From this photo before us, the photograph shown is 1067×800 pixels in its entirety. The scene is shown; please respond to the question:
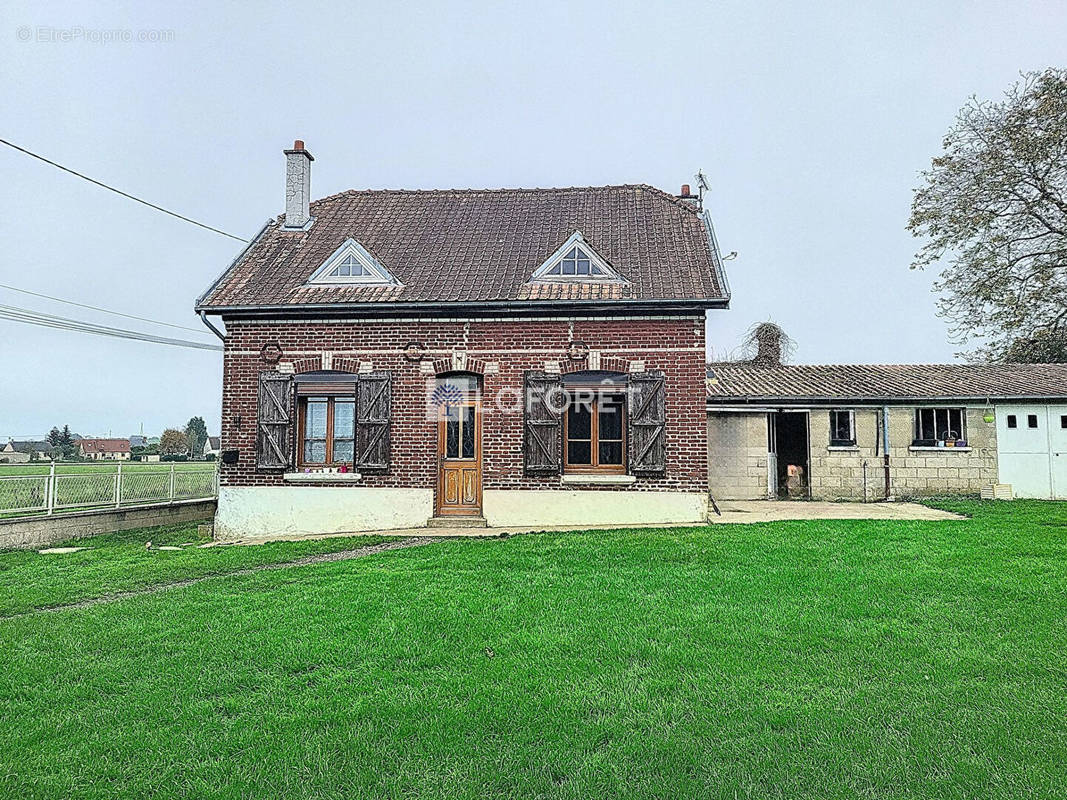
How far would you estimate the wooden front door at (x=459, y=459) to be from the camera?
12266mm

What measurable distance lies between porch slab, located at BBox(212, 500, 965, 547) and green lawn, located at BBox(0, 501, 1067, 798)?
3.44 m

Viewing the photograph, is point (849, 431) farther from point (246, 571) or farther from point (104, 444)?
point (104, 444)

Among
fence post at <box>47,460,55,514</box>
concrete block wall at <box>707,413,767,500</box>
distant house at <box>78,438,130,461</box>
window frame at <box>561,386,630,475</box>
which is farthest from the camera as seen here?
distant house at <box>78,438,130,461</box>

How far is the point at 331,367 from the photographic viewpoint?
1244 centimetres

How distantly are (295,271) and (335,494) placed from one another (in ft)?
13.8

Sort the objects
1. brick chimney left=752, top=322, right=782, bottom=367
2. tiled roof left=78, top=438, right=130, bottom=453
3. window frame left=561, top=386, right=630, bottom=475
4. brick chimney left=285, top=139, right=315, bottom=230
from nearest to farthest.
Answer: window frame left=561, top=386, right=630, bottom=475
brick chimney left=285, top=139, right=315, bottom=230
brick chimney left=752, top=322, right=782, bottom=367
tiled roof left=78, top=438, right=130, bottom=453

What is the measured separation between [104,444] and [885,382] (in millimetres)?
82472

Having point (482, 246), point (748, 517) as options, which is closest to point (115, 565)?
point (482, 246)

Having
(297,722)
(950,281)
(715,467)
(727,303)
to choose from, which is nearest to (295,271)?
(727,303)

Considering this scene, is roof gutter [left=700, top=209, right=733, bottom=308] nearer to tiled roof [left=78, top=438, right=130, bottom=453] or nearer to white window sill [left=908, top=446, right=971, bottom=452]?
white window sill [left=908, top=446, right=971, bottom=452]

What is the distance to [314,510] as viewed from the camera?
12273 millimetres

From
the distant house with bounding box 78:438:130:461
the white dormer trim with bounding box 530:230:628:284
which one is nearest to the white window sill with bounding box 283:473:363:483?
the white dormer trim with bounding box 530:230:628:284

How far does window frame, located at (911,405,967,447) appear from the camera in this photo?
15.5 meters

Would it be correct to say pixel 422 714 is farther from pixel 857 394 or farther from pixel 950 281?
pixel 950 281
